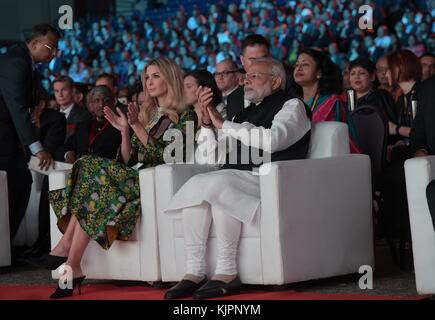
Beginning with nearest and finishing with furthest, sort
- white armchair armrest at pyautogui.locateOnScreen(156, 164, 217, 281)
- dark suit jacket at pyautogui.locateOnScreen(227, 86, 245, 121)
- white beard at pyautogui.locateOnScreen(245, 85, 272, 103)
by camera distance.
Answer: white armchair armrest at pyautogui.locateOnScreen(156, 164, 217, 281), white beard at pyautogui.locateOnScreen(245, 85, 272, 103), dark suit jacket at pyautogui.locateOnScreen(227, 86, 245, 121)

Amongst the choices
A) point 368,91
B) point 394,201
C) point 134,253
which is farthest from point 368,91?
point 134,253

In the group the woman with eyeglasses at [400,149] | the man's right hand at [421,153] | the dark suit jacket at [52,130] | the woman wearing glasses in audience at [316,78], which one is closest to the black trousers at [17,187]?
the dark suit jacket at [52,130]

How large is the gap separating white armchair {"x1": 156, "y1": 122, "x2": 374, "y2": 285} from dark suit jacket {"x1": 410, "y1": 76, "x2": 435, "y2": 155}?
26 centimetres

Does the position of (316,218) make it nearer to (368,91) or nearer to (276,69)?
(276,69)

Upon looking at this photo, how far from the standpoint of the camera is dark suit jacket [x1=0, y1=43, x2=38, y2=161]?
16.4 ft

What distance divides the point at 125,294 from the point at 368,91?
2464 mm

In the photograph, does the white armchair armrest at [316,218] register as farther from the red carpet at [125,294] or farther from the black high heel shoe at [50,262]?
the black high heel shoe at [50,262]

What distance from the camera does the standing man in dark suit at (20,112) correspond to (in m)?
5.01

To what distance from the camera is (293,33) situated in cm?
1100

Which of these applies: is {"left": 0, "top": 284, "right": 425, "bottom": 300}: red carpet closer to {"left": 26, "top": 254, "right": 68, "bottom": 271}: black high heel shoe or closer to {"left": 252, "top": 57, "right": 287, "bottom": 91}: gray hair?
{"left": 26, "top": 254, "right": 68, "bottom": 271}: black high heel shoe

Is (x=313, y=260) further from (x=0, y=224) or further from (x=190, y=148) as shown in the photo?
(x=0, y=224)

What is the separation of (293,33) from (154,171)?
7.19 m

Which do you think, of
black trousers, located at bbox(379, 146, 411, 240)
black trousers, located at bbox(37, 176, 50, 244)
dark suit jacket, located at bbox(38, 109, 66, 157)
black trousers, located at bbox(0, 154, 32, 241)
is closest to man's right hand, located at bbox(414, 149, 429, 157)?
black trousers, located at bbox(379, 146, 411, 240)
